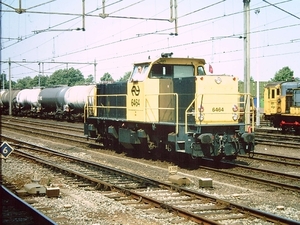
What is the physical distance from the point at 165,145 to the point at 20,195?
6.32m

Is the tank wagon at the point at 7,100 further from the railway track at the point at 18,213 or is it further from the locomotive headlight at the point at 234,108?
the railway track at the point at 18,213

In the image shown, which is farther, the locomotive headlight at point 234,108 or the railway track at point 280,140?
the railway track at point 280,140

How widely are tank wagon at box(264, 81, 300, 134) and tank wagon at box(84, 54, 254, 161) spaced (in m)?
13.3

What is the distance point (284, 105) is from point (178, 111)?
1650cm

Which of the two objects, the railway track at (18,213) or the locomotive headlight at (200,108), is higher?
the locomotive headlight at (200,108)

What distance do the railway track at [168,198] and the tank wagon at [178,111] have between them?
8.12 ft

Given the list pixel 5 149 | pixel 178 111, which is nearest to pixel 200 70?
pixel 178 111

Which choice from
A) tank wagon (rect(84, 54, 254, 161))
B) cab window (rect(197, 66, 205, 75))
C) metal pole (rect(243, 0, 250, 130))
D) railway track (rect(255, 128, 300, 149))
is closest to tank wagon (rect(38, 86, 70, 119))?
railway track (rect(255, 128, 300, 149))

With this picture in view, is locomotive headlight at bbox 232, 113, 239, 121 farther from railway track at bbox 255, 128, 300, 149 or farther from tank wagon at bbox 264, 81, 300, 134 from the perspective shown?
tank wagon at bbox 264, 81, 300, 134

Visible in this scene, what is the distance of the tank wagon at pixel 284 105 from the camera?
27.3 m

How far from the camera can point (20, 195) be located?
9656 millimetres

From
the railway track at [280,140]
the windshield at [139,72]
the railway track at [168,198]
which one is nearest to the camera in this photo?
the railway track at [168,198]

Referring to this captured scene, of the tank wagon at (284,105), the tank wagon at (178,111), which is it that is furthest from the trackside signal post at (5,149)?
the tank wagon at (284,105)

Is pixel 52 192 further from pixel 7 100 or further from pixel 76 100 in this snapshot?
pixel 7 100
